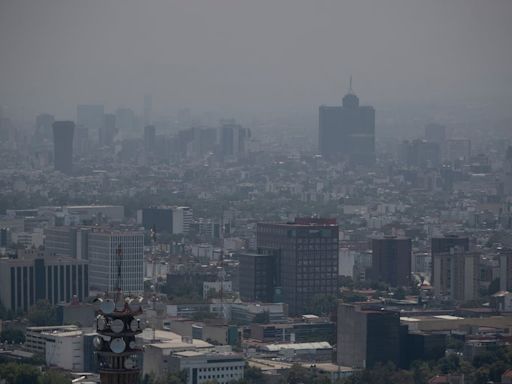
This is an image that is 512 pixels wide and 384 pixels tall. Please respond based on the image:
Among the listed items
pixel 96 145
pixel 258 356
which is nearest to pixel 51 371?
pixel 258 356

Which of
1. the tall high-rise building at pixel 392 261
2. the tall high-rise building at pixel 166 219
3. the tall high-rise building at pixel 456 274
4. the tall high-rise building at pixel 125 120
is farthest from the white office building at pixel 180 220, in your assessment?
the tall high-rise building at pixel 125 120

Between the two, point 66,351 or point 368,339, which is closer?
point 66,351

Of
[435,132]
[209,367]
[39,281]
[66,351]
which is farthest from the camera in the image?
[435,132]

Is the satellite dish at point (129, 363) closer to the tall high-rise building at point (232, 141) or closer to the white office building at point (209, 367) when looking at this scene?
the white office building at point (209, 367)

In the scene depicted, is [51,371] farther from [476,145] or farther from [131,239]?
[476,145]

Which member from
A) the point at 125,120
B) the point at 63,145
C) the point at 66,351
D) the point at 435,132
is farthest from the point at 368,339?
the point at 125,120

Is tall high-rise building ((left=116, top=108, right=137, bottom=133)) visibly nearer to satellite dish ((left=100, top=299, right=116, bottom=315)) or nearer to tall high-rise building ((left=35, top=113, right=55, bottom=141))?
tall high-rise building ((left=35, top=113, right=55, bottom=141))

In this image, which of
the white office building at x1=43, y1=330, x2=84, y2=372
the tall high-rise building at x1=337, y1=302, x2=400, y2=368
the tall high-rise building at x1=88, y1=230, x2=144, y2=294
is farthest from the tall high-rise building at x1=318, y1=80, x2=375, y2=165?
the white office building at x1=43, y1=330, x2=84, y2=372

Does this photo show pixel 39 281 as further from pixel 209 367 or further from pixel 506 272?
pixel 209 367
